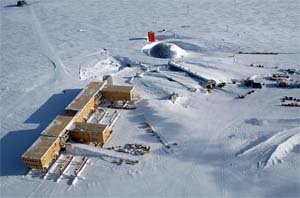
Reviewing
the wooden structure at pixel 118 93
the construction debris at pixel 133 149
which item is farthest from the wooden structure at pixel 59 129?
the wooden structure at pixel 118 93

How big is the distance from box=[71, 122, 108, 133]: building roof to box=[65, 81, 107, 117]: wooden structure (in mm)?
1607

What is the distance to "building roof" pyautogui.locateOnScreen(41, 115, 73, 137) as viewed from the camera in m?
21.9

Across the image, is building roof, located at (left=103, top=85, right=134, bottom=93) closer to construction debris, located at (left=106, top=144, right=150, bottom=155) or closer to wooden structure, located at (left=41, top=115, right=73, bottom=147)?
wooden structure, located at (left=41, top=115, right=73, bottom=147)

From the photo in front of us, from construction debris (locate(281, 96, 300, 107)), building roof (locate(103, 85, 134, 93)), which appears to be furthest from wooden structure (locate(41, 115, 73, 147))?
construction debris (locate(281, 96, 300, 107))

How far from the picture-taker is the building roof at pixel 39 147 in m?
20.4

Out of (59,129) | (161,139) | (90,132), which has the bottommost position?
(161,139)

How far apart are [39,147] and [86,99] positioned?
17.0ft

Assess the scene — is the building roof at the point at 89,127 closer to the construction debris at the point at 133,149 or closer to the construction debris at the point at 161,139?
the construction debris at the point at 133,149

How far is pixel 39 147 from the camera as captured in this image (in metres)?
20.9

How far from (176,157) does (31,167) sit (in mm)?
7886

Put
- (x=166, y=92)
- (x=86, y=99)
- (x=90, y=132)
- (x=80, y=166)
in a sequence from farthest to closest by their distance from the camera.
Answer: (x=166, y=92)
(x=86, y=99)
(x=90, y=132)
(x=80, y=166)

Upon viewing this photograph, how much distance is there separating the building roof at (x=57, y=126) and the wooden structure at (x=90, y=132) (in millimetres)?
561

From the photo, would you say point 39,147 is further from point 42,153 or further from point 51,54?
point 51,54

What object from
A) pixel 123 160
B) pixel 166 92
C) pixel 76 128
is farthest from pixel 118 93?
pixel 123 160
